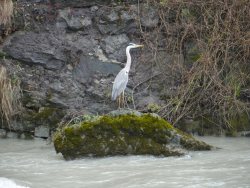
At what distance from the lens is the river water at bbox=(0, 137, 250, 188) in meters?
5.53

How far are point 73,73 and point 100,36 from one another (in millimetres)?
890

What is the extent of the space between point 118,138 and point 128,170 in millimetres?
902

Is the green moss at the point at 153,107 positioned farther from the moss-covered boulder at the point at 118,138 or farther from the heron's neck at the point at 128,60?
the moss-covered boulder at the point at 118,138

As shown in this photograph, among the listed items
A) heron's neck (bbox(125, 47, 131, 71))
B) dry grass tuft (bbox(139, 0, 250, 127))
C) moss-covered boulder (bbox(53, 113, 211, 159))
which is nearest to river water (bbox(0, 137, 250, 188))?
moss-covered boulder (bbox(53, 113, 211, 159))

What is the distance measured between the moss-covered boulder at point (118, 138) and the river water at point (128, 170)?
12 centimetres

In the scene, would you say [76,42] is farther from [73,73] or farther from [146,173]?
[146,173]

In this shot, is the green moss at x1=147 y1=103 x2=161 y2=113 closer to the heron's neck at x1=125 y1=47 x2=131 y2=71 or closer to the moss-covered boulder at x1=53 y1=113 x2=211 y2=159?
the heron's neck at x1=125 y1=47 x2=131 y2=71

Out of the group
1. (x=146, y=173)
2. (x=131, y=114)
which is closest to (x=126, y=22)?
(x=131, y=114)

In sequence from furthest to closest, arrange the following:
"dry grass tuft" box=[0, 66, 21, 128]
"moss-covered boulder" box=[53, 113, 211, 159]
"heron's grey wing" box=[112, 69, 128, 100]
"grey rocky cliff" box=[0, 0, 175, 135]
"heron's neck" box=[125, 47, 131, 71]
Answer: "grey rocky cliff" box=[0, 0, 175, 135], "heron's neck" box=[125, 47, 131, 71], "dry grass tuft" box=[0, 66, 21, 128], "heron's grey wing" box=[112, 69, 128, 100], "moss-covered boulder" box=[53, 113, 211, 159]

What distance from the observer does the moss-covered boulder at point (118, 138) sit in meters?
7.05

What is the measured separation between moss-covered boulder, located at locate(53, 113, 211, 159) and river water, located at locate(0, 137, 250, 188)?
0.12 meters

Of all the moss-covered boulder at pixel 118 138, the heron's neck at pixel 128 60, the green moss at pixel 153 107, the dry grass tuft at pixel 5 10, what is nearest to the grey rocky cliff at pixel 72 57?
the green moss at pixel 153 107

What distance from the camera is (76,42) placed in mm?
9688

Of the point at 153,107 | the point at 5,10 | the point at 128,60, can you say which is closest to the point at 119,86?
the point at 128,60
